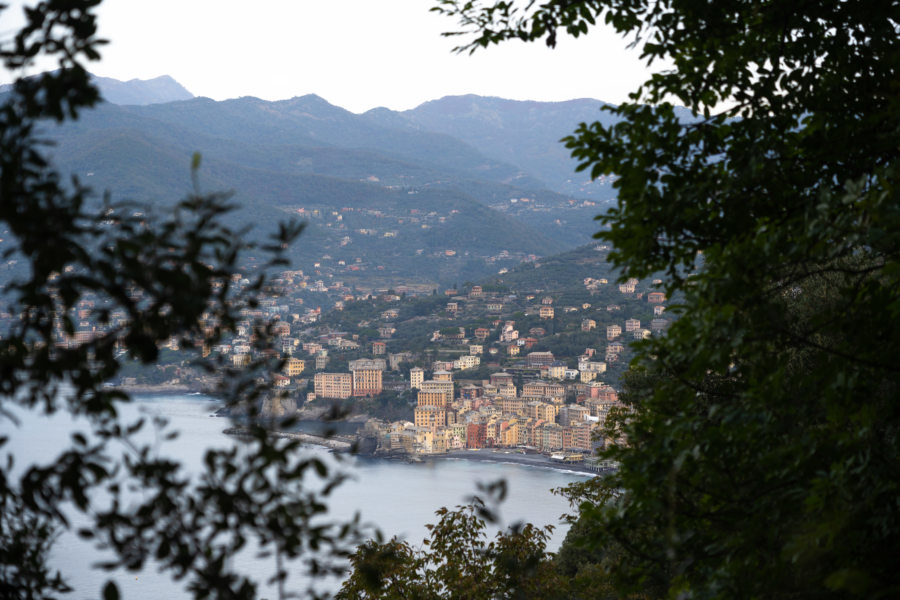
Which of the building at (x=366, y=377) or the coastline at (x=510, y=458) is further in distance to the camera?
the building at (x=366, y=377)

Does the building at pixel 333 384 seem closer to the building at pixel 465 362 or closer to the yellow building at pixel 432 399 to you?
the yellow building at pixel 432 399

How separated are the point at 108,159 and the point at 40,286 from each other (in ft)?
286

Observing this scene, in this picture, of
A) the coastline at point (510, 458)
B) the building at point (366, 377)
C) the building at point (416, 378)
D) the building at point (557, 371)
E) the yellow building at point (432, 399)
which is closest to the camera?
the coastline at point (510, 458)

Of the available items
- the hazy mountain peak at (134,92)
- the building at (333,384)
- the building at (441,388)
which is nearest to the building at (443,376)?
the building at (441,388)

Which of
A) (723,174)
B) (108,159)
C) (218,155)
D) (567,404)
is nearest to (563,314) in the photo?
→ (567,404)

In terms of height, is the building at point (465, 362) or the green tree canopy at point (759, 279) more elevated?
the green tree canopy at point (759, 279)

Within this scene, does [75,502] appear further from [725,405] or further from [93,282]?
[725,405]

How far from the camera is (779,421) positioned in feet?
7.86

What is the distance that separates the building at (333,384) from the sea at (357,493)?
672cm

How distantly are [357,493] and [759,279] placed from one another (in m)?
24.1

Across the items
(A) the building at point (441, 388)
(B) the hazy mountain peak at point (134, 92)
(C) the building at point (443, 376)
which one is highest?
(B) the hazy mountain peak at point (134, 92)

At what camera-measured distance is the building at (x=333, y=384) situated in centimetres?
4350

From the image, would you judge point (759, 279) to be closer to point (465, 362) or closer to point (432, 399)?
point (432, 399)

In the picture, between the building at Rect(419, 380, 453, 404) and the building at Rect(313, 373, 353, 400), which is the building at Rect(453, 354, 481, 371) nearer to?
the building at Rect(419, 380, 453, 404)
